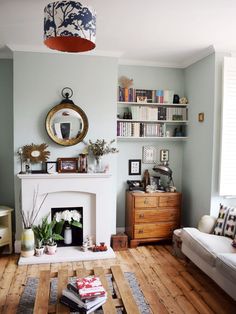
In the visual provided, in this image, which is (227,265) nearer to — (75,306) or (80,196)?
(75,306)

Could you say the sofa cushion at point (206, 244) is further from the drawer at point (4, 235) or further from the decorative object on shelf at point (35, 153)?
the drawer at point (4, 235)

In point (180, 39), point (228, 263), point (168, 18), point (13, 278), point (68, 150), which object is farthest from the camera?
point (68, 150)

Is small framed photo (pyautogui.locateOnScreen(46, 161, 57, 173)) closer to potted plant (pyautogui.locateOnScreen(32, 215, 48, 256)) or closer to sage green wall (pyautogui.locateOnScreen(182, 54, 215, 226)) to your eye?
potted plant (pyautogui.locateOnScreen(32, 215, 48, 256))

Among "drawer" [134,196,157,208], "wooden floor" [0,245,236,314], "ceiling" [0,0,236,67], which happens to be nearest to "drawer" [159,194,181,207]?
"drawer" [134,196,157,208]

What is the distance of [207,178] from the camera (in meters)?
3.74

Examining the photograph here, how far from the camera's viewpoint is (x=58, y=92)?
3.79m

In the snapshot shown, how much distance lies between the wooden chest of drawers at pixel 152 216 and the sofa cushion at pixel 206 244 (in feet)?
2.26

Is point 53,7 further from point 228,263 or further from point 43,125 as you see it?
point 228,263

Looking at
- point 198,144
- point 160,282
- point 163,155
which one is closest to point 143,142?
point 163,155

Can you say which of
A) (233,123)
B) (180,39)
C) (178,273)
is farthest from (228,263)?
(180,39)

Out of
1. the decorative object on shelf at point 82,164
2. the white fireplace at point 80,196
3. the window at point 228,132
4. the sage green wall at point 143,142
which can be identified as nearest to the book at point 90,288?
the white fireplace at point 80,196

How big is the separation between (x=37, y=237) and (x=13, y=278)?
2.03 feet

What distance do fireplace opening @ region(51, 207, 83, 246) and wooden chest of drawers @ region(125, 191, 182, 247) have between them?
2.35ft

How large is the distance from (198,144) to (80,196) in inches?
69.7
